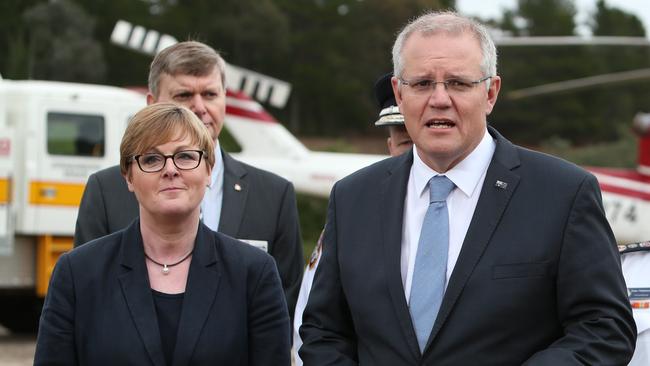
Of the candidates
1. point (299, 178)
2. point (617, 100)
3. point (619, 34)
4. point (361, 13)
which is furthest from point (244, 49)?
point (299, 178)

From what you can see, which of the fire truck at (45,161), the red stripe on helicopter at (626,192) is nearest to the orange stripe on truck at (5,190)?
the fire truck at (45,161)

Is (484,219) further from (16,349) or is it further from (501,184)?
(16,349)

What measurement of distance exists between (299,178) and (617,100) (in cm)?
5758

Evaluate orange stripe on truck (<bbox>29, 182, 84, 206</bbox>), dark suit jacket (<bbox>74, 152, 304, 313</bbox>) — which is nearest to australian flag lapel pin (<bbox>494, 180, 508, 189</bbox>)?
dark suit jacket (<bbox>74, 152, 304, 313</bbox>)

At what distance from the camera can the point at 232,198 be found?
4.14m

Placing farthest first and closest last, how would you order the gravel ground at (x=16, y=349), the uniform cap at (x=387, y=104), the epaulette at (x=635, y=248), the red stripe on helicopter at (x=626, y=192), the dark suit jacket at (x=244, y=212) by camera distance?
the red stripe on helicopter at (x=626, y=192), the gravel ground at (x=16, y=349), the uniform cap at (x=387, y=104), the dark suit jacket at (x=244, y=212), the epaulette at (x=635, y=248)

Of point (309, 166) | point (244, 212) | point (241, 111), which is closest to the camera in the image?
point (244, 212)

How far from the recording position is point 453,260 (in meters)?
2.94

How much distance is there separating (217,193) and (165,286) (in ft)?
3.24

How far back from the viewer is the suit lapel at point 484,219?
2.86 meters

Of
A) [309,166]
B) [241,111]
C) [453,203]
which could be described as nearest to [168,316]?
[453,203]

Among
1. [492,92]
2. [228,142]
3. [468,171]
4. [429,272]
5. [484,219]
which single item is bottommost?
[228,142]

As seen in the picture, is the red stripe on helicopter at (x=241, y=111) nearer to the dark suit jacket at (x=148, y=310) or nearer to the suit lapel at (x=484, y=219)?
the dark suit jacket at (x=148, y=310)

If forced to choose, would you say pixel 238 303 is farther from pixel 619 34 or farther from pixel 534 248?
pixel 619 34
